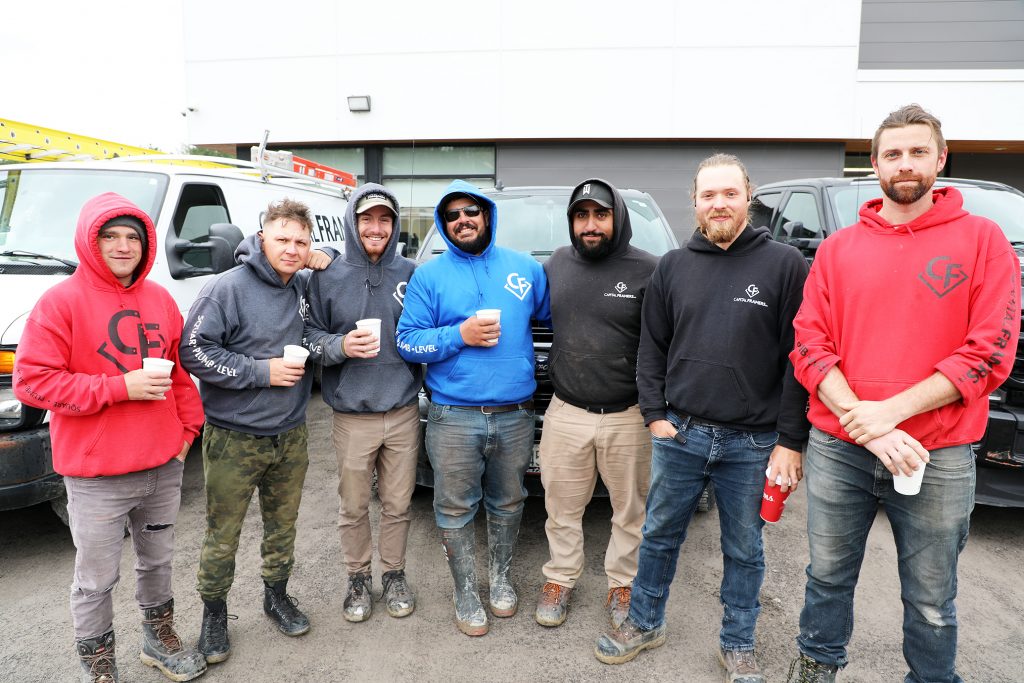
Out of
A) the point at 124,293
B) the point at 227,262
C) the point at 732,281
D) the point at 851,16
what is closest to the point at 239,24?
the point at 227,262

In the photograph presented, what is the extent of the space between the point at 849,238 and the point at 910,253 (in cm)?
22

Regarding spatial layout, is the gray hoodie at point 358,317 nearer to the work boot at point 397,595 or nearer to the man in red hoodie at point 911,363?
the work boot at point 397,595

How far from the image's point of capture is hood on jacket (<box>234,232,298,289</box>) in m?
2.85

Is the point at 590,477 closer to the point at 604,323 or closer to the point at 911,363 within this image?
the point at 604,323

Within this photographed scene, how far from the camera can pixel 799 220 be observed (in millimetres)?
5504

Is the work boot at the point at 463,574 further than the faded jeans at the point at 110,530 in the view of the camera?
Yes

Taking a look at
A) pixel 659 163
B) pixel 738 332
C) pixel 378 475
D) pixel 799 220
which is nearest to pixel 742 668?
pixel 738 332

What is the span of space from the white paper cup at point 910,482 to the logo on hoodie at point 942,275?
1.86ft

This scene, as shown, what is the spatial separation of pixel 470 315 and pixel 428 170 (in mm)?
10844

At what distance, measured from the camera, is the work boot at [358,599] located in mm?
3133

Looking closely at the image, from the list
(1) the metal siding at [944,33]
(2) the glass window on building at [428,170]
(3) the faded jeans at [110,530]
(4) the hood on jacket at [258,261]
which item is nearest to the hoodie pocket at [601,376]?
(4) the hood on jacket at [258,261]

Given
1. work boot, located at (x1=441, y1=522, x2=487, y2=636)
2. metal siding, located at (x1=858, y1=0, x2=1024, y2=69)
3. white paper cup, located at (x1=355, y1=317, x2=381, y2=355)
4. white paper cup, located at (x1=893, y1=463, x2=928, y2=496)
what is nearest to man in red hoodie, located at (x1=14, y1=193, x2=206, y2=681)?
white paper cup, located at (x1=355, y1=317, x2=381, y2=355)

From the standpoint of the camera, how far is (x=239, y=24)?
501 inches

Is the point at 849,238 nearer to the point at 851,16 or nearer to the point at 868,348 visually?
the point at 868,348
